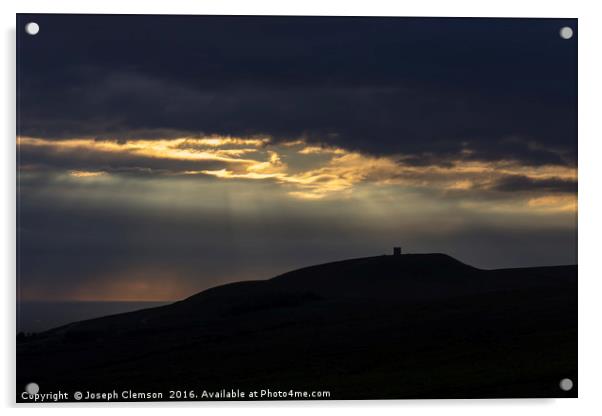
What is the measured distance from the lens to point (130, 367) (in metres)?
7.80

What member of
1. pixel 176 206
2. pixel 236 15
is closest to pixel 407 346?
pixel 176 206

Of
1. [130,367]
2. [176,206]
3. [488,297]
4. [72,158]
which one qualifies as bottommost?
[130,367]

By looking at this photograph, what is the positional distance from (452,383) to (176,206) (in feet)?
11.4

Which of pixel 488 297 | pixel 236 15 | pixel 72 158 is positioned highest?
pixel 236 15

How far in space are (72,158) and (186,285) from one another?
1804mm

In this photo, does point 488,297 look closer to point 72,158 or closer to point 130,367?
point 130,367

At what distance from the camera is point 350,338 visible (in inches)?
312

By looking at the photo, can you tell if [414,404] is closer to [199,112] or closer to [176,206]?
[176,206]

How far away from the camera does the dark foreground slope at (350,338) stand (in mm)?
7824

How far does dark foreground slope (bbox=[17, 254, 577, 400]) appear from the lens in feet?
25.7

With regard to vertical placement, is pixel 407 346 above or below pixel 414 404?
above

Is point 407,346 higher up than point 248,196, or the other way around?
point 248,196
